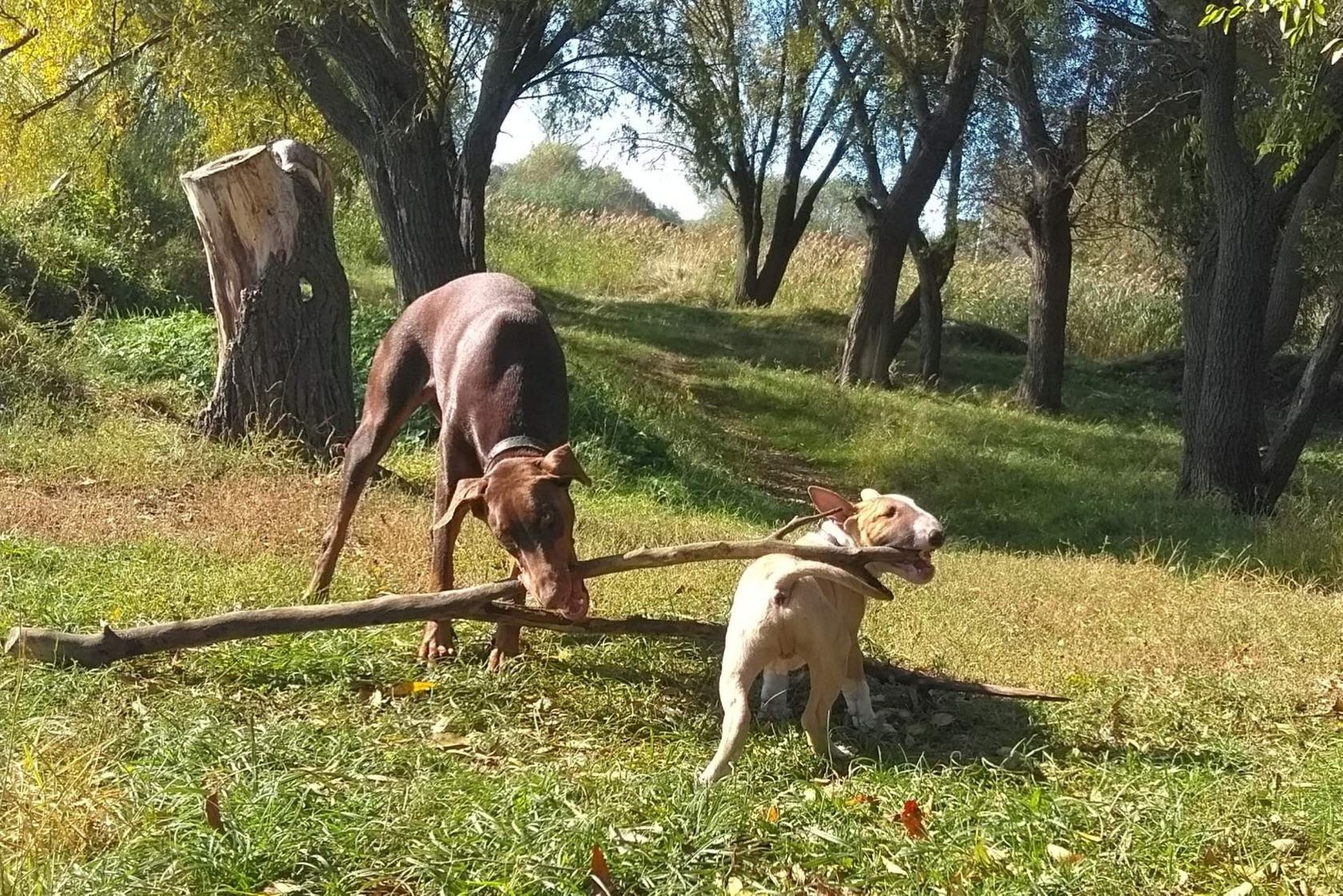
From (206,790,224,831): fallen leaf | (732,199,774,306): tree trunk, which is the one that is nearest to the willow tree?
(206,790,224,831): fallen leaf

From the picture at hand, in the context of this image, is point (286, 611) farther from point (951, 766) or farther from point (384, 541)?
point (384, 541)

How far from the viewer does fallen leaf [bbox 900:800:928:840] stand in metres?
3.88

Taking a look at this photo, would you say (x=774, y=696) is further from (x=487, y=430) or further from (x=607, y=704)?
(x=487, y=430)

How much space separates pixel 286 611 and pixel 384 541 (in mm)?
3280

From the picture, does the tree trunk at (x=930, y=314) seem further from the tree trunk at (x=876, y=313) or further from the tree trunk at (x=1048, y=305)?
the tree trunk at (x=1048, y=305)

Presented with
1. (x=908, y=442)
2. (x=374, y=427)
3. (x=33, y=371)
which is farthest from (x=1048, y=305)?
(x=374, y=427)

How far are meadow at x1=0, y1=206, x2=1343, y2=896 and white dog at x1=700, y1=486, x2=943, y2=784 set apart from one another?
18 centimetres

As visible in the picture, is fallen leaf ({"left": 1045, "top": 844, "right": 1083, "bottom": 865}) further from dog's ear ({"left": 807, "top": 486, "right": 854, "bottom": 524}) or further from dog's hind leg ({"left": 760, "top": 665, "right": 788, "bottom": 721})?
dog's ear ({"left": 807, "top": 486, "right": 854, "bottom": 524})

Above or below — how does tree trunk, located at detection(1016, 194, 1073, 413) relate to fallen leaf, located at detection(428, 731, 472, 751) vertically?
above

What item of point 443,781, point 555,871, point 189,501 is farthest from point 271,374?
point 555,871

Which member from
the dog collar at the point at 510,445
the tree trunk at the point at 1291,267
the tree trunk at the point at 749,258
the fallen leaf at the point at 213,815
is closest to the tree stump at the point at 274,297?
the dog collar at the point at 510,445

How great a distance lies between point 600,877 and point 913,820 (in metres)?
1.04

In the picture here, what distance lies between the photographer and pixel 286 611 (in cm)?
486

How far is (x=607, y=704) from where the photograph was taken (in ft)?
17.4
